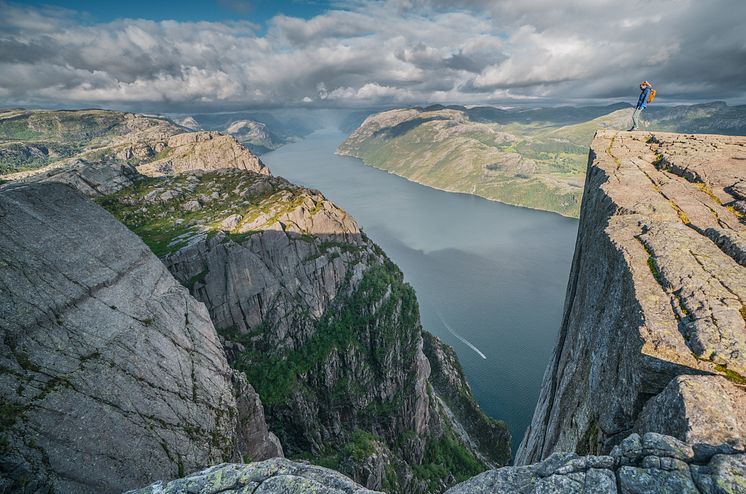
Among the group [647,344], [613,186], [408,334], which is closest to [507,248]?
[408,334]

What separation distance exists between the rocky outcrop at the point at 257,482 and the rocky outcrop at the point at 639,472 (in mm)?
4376

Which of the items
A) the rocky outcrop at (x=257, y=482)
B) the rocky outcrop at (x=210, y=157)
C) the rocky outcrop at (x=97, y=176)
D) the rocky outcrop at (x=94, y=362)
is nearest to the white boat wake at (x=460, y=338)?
the rocky outcrop at (x=210, y=157)

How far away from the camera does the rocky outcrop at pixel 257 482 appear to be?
9.82 metres

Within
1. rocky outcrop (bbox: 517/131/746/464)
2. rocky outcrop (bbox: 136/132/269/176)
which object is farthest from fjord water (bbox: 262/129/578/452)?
rocky outcrop (bbox: 517/131/746/464)

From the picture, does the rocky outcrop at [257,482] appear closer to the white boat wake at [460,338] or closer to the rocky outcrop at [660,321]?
the rocky outcrop at [660,321]

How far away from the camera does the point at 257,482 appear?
33.0 ft

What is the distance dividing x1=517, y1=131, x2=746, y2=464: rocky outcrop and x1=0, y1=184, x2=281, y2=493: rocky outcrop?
19249 millimetres

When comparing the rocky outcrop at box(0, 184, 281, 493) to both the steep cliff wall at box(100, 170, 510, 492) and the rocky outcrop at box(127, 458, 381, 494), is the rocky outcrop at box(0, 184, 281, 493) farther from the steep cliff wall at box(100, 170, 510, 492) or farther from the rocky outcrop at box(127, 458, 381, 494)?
the steep cliff wall at box(100, 170, 510, 492)

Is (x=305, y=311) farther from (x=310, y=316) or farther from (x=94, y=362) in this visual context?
(x=94, y=362)

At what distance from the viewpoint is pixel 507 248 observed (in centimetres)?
19550

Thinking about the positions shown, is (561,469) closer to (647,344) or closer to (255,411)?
(647,344)

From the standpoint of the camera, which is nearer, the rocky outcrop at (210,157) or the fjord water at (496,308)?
the fjord water at (496,308)

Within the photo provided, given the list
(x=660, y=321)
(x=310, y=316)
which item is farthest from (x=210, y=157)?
(x=660, y=321)

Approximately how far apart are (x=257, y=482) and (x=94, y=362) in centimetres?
1196
